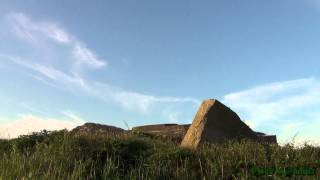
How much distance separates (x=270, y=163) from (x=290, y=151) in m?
1.98

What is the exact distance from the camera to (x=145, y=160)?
50.9ft

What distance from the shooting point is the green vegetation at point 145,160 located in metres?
13.0

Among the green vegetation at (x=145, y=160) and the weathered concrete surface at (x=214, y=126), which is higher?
the weathered concrete surface at (x=214, y=126)

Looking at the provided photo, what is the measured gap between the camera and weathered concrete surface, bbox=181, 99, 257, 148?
20.7 meters

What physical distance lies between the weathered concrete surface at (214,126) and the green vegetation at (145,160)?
3068mm

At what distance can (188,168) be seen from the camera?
14.5m

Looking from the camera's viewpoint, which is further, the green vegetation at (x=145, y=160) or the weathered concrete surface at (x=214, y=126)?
the weathered concrete surface at (x=214, y=126)

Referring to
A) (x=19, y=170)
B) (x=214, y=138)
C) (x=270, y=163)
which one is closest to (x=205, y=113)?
(x=214, y=138)

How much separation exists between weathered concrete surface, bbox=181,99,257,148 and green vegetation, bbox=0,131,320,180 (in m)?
3.07

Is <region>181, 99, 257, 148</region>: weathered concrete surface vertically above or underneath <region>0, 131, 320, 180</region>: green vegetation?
above

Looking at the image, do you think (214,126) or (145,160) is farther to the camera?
(214,126)

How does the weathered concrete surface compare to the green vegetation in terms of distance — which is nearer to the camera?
the green vegetation

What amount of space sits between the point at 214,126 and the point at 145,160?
252 inches

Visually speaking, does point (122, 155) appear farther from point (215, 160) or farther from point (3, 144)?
point (3, 144)
